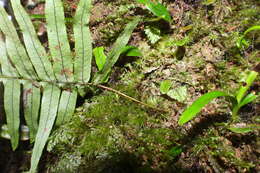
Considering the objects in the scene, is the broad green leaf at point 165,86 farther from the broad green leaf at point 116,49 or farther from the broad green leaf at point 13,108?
the broad green leaf at point 13,108

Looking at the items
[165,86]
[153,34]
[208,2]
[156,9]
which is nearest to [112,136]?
[165,86]

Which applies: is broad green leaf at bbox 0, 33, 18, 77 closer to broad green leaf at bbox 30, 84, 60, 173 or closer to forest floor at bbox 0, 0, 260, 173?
broad green leaf at bbox 30, 84, 60, 173

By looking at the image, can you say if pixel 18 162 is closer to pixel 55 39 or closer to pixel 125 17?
pixel 55 39

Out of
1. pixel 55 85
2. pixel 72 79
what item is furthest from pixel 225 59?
pixel 55 85

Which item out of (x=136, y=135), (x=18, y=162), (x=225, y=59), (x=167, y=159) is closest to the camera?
(x=167, y=159)

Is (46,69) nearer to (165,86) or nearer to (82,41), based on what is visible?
(82,41)

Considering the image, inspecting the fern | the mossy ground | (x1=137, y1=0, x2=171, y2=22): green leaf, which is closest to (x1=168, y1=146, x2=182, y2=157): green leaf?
the mossy ground

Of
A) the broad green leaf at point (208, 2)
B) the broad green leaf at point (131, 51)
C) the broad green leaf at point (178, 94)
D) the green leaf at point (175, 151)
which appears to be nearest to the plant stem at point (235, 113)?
the broad green leaf at point (178, 94)
